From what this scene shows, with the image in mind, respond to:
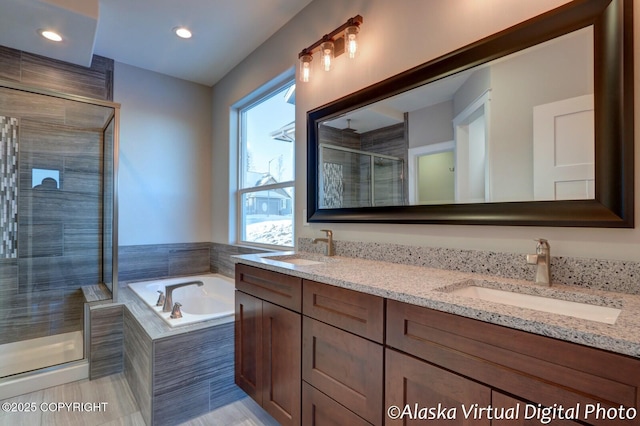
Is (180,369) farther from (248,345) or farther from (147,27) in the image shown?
(147,27)

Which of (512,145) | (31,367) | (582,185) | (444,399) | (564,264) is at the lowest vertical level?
(31,367)

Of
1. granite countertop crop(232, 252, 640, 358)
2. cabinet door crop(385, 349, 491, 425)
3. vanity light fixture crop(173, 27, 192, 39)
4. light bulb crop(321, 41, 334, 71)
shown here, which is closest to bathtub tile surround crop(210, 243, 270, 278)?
granite countertop crop(232, 252, 640, 358)

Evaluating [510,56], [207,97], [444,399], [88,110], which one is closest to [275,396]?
[444,399]

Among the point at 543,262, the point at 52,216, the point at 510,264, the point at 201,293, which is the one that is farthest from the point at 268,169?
the point at 543,262

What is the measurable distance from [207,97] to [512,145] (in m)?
3.41

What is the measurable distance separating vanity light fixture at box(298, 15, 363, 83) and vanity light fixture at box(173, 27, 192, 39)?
1157 mm

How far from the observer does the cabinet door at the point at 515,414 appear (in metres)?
0.73

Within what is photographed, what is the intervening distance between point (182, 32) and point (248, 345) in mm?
2497

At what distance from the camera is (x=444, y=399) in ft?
3.01

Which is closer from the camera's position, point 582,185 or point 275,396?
point 582,185

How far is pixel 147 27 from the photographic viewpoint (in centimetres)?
253

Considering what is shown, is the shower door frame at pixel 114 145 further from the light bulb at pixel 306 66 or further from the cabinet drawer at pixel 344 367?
the cabinet drawer at pixel 344 367

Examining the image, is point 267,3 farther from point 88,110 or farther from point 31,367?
point 31,367

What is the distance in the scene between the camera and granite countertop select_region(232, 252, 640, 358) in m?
0.68
